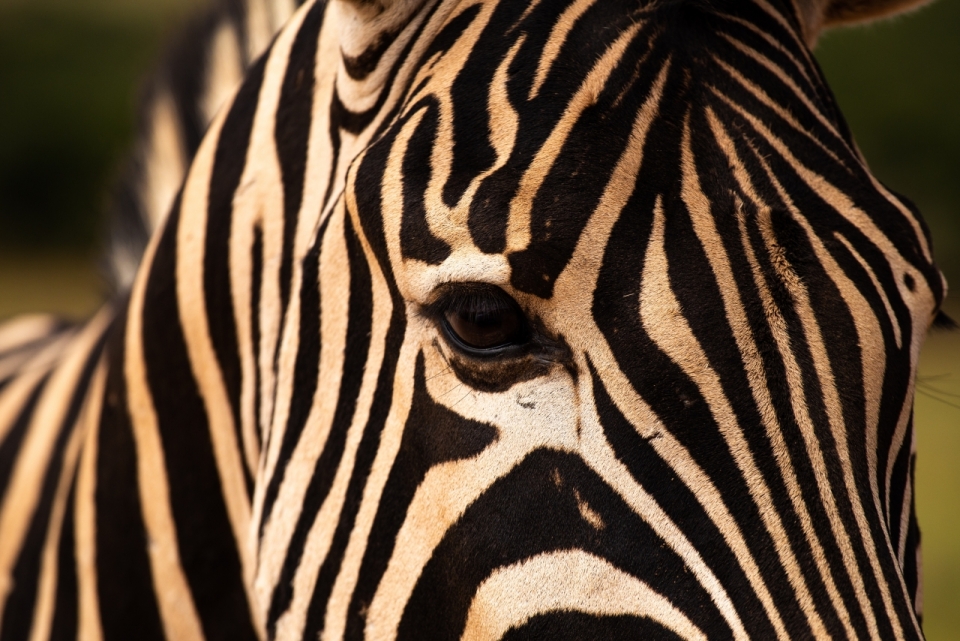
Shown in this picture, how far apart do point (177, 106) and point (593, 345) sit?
2.54 meters

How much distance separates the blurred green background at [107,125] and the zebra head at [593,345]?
1034 cm

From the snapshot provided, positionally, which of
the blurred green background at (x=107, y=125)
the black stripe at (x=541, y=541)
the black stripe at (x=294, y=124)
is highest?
the blurred green background at (x=107, y=125)

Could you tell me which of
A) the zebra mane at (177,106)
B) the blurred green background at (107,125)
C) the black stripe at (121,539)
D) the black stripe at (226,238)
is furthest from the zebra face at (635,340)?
the blurred green background at (107,125)

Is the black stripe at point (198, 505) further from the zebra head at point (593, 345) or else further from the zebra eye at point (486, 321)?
the zebra eye at point (486, 321)

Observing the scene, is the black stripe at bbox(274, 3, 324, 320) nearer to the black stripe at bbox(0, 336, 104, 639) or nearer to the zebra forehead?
the zebra forehead

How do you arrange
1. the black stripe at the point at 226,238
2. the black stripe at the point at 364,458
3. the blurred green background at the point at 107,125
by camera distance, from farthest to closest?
1. the blurred green background at the point at 107,125
2. the black stripe at the point at 226,238
3. the black stripe at the point at 364,458

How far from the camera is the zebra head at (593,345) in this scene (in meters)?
1.43

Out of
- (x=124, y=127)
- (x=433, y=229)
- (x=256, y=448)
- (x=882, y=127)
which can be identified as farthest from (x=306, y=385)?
(x=124, y=127)

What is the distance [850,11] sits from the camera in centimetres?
229

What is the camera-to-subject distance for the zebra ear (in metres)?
2.20

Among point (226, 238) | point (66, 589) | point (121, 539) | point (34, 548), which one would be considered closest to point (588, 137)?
point (226, 238)

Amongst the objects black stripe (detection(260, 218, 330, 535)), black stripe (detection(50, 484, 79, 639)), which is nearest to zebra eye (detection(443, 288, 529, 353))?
black stripe (detection(260, 218, 330, 535))

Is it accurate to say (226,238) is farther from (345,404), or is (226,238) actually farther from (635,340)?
(635,340)

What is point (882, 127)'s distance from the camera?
15.6 m
